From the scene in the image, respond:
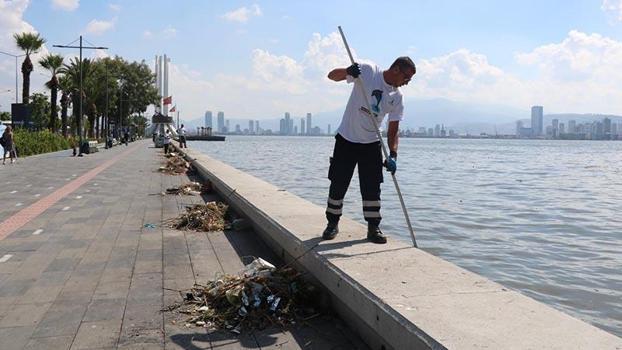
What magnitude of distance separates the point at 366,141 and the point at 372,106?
1.02 ft

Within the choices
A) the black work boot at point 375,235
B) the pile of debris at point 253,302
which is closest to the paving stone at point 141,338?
the pile of debris at point 253,302

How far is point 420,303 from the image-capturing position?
3.47m

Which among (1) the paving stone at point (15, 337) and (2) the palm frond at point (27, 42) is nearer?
(1) the paving stone at point (15, 337)

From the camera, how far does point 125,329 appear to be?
161 inches

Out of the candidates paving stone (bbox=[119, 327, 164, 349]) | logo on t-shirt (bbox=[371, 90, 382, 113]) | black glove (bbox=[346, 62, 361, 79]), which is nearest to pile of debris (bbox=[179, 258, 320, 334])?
paving stone (bbox=[119, 327, 164, 349])

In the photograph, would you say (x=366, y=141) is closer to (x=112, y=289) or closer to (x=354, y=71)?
(x=354, y=71)

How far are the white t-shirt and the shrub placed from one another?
2671 cm

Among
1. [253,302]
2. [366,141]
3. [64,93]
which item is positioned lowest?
[253,302]

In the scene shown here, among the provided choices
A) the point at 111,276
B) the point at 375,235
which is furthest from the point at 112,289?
the point at 375,235

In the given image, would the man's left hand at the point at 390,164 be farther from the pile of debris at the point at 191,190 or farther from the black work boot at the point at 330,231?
the pile of debris at the point at 191,190

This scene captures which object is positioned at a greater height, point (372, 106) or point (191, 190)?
point (372, 106)

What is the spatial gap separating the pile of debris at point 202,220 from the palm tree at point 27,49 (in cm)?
3865

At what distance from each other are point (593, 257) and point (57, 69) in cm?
5210

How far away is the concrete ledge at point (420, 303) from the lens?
9.61 feet
